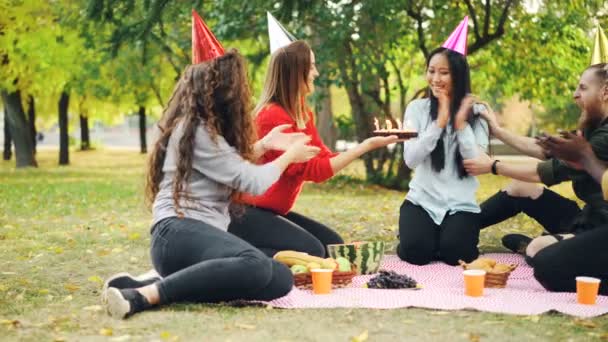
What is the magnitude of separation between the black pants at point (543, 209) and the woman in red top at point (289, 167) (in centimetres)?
149

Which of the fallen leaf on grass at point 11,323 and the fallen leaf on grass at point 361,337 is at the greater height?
the fallen leaf on grass at point 361,337

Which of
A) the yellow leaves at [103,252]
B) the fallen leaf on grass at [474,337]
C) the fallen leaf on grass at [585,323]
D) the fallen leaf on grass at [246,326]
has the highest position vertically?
the fallen leaf on grass at [474,337]

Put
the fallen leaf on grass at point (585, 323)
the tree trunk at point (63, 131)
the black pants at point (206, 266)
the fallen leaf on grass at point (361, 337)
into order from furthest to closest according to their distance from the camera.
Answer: the tree trunk at point (63, 131), the black pants at point (206, 266), the fallen leaf on grass at point (585, 323), the fallen leaf on grass at point (361, 337)

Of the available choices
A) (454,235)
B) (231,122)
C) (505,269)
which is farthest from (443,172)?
(231,122)

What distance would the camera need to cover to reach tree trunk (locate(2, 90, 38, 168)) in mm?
23266

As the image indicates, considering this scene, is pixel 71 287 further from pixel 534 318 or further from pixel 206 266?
pixel 534 318

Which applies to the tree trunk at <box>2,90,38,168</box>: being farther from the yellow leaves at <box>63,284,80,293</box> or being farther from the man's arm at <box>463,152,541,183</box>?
the man's arm at <box>463,152,541,183</box>

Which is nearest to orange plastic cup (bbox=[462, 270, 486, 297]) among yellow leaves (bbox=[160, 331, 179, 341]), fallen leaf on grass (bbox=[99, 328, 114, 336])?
yellow leaves (bbox=[160, 331, 179, 341])

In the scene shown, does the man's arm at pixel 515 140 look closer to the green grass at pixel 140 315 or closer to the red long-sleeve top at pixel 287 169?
the red long-sleeve top at pixel 287 169

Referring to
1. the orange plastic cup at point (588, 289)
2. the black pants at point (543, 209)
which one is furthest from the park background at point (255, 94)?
the black pants at point (543, 209)

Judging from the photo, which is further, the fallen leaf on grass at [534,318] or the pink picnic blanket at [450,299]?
the pink picnic blanket at [450,299]

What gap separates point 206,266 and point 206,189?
499mm

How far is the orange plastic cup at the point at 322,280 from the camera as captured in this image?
5.02 m

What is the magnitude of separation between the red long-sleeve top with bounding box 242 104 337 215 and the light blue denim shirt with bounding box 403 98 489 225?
3.03ft
